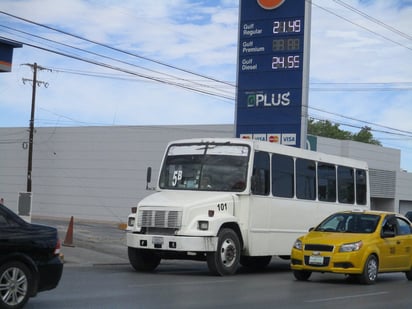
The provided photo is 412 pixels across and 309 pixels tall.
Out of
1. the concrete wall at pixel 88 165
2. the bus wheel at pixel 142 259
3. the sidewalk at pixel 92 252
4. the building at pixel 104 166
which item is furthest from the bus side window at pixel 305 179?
the concrete wall at pixel 88 165

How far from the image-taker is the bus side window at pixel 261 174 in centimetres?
1708

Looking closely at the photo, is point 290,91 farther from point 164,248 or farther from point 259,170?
point 164,248

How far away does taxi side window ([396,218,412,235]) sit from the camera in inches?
655

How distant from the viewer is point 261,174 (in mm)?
17422

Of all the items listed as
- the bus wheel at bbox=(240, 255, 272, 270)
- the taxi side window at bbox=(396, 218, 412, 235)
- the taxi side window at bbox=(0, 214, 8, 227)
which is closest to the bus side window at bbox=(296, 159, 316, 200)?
the bus wheel at bbox=(240, 255, 272, 270)

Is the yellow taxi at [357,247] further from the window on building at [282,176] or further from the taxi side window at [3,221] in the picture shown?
the taxi side window at [3,221]

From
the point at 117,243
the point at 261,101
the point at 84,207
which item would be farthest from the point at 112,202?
the point at 117,243

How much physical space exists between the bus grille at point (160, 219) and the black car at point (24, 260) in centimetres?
562

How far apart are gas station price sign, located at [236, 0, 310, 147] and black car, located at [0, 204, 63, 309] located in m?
20.6

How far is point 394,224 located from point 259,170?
3.43m

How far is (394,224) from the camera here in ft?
53.8

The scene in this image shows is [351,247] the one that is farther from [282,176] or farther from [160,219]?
[160,219]

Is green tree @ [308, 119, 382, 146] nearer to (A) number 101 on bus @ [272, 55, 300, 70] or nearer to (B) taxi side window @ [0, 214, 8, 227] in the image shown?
(A) number 101 on bus @ [272, 55, 300, 70]

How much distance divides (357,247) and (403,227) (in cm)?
254
